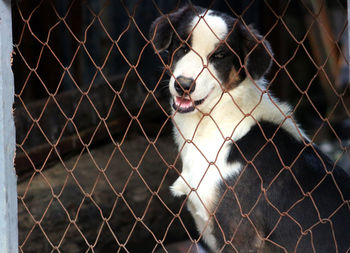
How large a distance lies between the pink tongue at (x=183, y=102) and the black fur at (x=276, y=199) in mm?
312

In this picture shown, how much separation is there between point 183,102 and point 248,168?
46 centimetres

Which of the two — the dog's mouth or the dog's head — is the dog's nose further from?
the dog's mouth

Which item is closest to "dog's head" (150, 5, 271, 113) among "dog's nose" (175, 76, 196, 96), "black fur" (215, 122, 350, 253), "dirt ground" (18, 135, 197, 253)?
"dog's nose" (175, 76, 196, 96)

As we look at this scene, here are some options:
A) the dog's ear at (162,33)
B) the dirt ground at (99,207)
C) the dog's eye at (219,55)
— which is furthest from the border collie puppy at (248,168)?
the dirt ground at (99,207)

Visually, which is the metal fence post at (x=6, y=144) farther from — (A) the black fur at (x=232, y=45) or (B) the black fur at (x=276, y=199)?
(B) the black fur at (x=276, y=199)

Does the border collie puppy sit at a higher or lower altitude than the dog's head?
lower

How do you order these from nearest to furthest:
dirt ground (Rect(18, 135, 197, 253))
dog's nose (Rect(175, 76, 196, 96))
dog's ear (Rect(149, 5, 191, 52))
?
dog's nose (Rect(175, 76, 196, 96)) → dog's ear (Rect(149, 5, 191, 52)) → dirt ground (Rect(18, 135, 197, 253))

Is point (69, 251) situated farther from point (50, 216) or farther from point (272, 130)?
point (272, 130)

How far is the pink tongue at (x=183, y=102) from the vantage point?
129 inches

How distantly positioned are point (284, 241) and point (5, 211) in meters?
1.34

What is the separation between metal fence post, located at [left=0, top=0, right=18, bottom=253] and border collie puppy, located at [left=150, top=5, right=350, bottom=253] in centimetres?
73

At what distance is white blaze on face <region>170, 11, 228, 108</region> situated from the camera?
3146 millimetres

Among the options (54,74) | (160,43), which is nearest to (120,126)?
(54,74)

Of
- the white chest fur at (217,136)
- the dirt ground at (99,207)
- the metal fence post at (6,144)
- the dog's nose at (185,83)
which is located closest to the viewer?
the metal fence post at (6,144)
